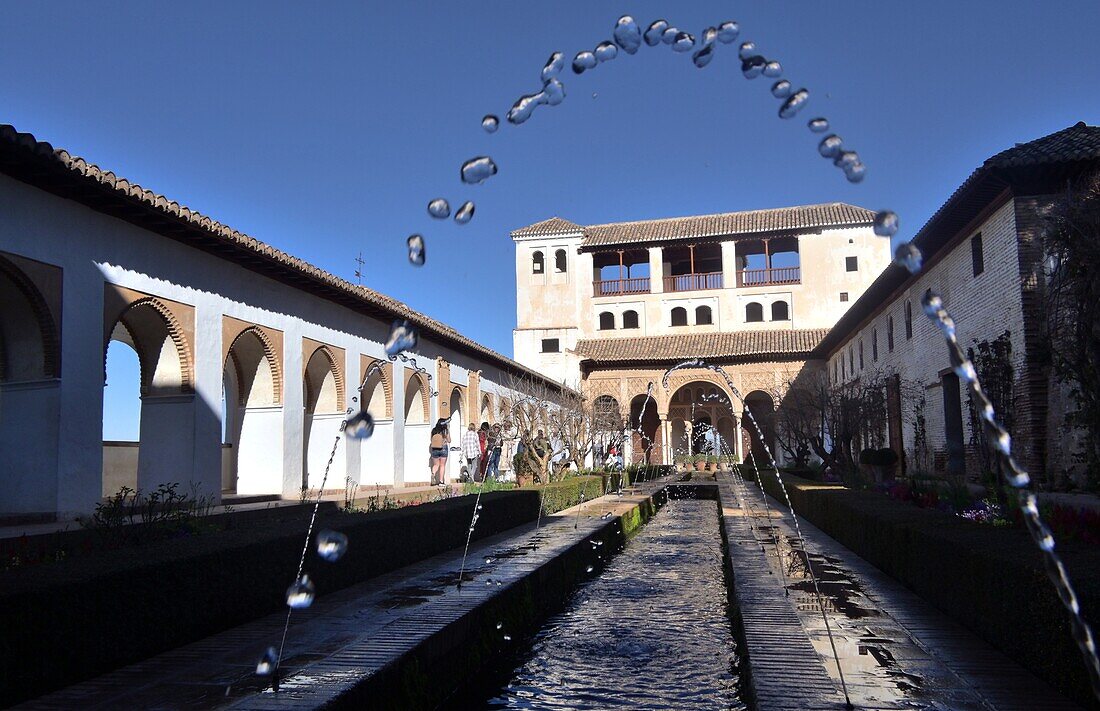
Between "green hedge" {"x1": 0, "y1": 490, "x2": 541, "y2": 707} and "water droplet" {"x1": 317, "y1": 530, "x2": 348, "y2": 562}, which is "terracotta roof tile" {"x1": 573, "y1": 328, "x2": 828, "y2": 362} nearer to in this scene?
"green hedge" {"x1": 0, "y1": 490, "x2": 541, "y2": 707}

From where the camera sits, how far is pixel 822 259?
121ft

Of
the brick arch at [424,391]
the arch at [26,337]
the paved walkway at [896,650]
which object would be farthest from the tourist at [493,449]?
the paved walkway at [896,650]

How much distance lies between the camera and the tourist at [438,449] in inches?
770

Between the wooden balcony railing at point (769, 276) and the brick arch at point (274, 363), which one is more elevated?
the wooden balcony railing at point (769, 276)

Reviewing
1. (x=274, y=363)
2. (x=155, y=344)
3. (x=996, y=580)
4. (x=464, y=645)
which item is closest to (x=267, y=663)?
(x=464, y=645)

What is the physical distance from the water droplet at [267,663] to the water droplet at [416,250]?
2.31m

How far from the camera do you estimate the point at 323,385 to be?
17109mm

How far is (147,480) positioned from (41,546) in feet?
15.4

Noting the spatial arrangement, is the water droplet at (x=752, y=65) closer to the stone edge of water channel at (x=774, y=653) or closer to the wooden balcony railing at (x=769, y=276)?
the stone edge of water channel at (x=774, y=653)

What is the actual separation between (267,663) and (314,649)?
0.35 m

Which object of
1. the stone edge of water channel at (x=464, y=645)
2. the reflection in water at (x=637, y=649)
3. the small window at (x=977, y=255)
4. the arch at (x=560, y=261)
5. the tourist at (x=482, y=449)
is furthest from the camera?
the arch at (x=560, y=261)

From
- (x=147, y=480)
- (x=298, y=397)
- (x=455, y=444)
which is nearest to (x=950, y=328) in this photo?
(x=147, y=480)

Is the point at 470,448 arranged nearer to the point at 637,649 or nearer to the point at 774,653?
the point at 637,649

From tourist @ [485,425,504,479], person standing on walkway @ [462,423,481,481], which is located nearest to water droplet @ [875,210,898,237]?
person standing on walkway @ [462,423,481,481]
